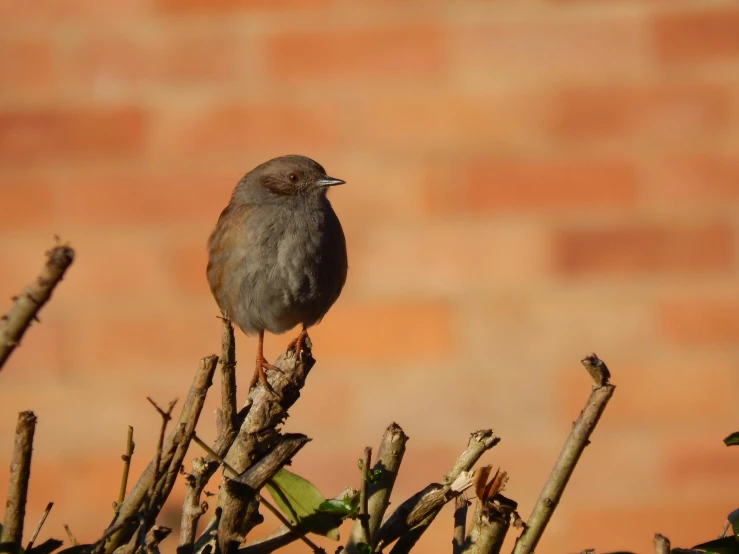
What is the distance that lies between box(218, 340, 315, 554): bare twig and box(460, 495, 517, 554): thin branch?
0.30 meters

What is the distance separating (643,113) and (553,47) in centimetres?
43

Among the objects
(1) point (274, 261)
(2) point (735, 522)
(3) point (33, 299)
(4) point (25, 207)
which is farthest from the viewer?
(4) point (25, 207)

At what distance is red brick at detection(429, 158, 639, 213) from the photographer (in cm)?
438

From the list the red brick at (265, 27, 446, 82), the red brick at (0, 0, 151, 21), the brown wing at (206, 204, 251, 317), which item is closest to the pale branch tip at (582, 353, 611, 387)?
the brown wing at (206, 204, 251, 317)

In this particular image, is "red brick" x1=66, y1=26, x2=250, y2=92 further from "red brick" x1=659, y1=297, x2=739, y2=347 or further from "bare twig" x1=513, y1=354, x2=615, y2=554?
"bare twig" x1=513, y1=354, x2=615, y2=554

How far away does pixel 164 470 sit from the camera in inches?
60.1

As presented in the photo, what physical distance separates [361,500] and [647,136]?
322cm

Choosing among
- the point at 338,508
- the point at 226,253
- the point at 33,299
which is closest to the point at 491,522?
the point at 338,508

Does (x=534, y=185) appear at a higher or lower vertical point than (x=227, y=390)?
higher

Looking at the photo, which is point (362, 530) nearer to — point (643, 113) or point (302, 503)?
point (302, 503)

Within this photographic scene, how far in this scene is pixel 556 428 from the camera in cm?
430

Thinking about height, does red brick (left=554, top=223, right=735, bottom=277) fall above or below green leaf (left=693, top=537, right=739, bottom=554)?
above

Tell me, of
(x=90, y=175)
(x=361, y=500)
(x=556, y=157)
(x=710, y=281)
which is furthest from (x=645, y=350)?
(x=361, y=500)

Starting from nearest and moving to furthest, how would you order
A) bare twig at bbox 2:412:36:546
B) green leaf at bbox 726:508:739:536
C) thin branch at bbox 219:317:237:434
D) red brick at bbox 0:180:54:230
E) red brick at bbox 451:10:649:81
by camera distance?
bare twig at bbox 2:412:36:546 < green leaf at bbox 726:508:739:536 < thin branch at bbox 219:317:237:434 < red brick at bbox 0:180:54:230 < red brick at bbox 451:10:649:81
